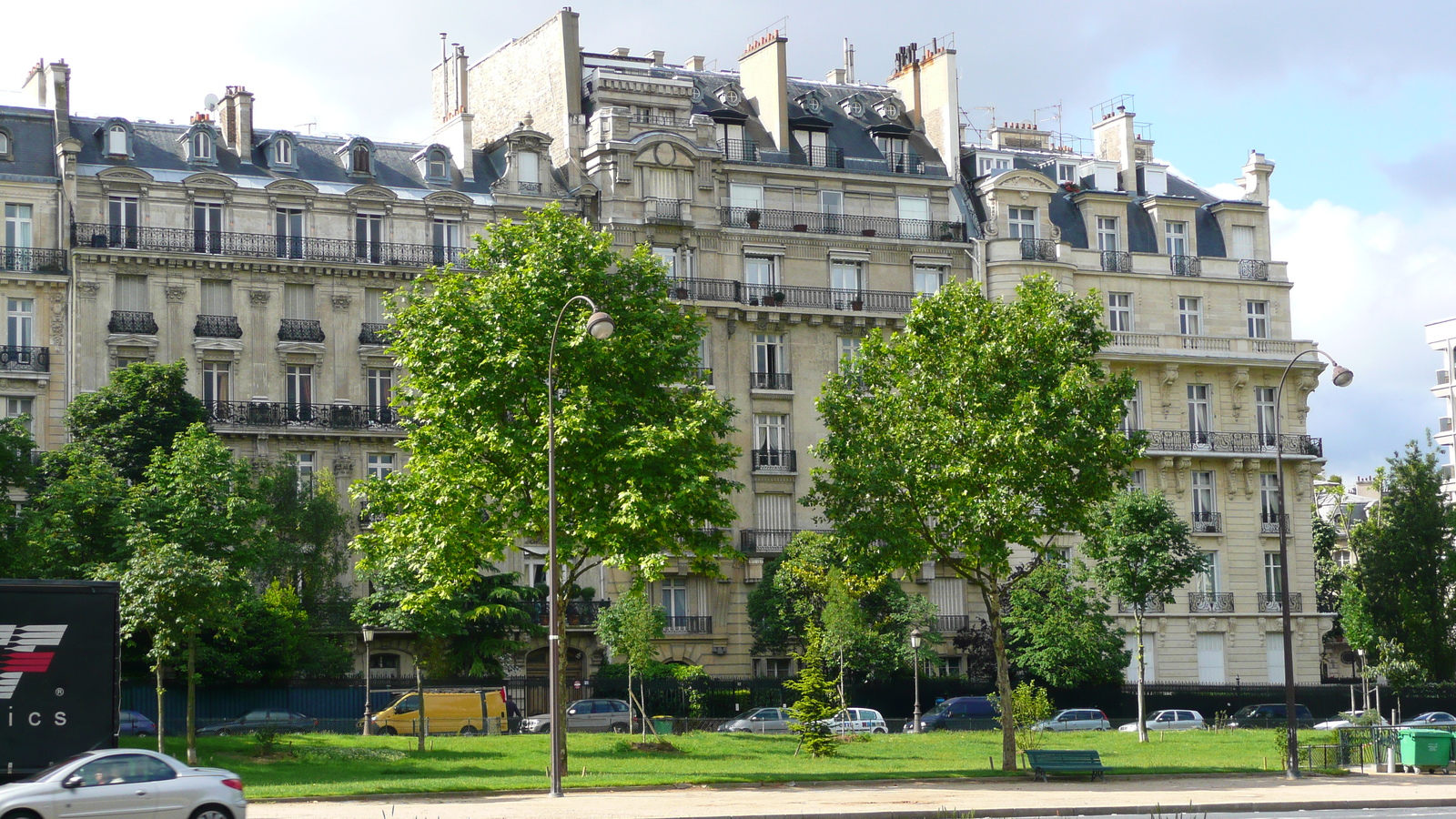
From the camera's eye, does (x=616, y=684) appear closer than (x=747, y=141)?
Yes

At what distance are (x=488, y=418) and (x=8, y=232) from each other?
2673cm

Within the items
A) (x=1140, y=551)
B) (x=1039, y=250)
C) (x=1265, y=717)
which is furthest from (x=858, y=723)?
(x=1039, y=250)

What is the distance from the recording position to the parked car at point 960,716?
181 ft

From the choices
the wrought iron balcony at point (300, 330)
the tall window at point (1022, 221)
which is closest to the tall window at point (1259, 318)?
the tall window at point (1022, 221)

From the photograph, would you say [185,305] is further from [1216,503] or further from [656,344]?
[1216,503]

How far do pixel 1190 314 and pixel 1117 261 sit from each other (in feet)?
12.9

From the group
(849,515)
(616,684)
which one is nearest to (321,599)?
(616,684)

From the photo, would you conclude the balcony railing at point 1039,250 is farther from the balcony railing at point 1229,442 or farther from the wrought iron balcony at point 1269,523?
the wrought iron balcony at point 1269,523

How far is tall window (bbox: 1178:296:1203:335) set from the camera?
2800 inches

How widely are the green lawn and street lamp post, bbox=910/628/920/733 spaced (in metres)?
4.09

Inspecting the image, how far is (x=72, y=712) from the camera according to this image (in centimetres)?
2695

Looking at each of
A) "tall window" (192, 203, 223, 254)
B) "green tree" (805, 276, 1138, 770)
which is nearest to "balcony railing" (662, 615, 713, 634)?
"green tree" (805, 276, 1138, 770)

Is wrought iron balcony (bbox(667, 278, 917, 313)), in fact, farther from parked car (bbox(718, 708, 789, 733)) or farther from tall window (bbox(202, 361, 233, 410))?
parked car (bbox(718, 708, 789, 733))

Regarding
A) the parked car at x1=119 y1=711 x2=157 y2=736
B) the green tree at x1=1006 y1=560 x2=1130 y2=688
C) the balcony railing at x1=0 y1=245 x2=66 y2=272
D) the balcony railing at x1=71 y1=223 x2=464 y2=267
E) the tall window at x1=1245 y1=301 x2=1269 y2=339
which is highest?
the balcony railing at x1=71 y1=223 x2=464 y2=267
